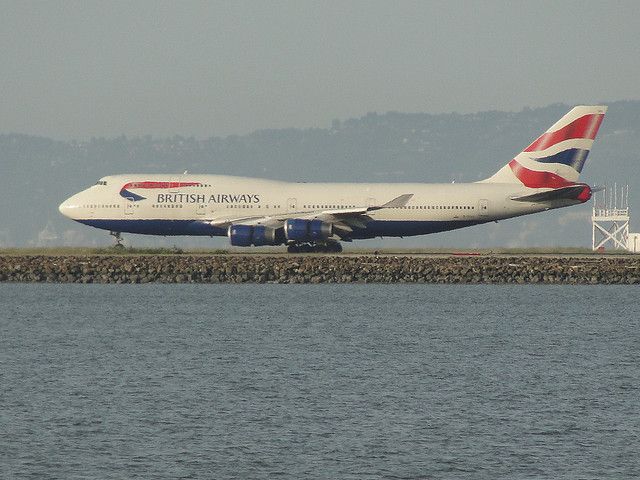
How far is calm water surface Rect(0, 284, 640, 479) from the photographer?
31.3m

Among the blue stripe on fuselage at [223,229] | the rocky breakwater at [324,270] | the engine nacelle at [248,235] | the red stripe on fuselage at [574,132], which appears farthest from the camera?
the red stripe on fuselage at [574,132]

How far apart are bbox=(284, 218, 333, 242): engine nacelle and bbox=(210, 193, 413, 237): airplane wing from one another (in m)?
0.72

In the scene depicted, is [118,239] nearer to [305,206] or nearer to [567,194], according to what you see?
[305,206]

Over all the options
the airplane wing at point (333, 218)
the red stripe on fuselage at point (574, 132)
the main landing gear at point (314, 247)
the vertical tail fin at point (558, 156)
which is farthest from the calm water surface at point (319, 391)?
the red stripe on fuselage at point (574, 132)

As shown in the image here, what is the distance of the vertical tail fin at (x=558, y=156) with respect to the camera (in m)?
91.2

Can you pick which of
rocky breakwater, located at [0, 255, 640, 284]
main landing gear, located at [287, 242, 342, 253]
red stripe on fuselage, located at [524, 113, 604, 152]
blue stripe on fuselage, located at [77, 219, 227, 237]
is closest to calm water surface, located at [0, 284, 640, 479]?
rocky breakwater, located at [0, 255, 640, 284]

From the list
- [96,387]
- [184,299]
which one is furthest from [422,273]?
[96,387]

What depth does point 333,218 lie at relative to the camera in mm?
86125

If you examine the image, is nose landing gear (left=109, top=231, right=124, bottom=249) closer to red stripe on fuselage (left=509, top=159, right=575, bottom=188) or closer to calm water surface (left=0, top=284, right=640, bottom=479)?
calm water surface (left=0, top=284, right=640, bottom=479)

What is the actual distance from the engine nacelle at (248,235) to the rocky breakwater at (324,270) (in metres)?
2.28

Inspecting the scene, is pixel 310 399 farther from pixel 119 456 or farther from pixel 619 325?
pixel 619 325

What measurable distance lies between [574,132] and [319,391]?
56349 mm

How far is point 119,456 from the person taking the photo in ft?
103

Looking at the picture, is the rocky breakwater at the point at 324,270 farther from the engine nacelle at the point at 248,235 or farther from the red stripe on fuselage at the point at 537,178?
the red stripe on fuselage at the point at 537,178
